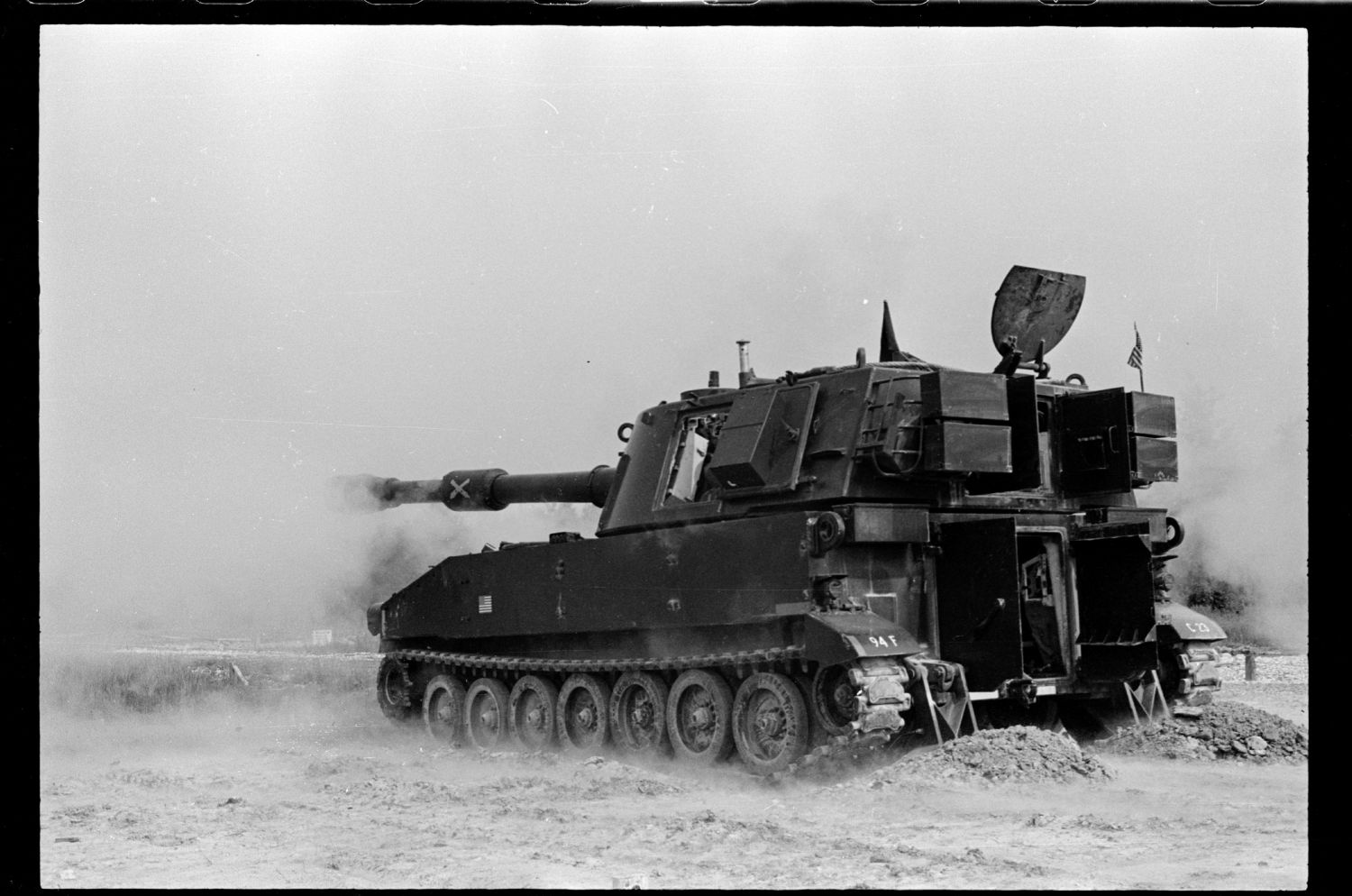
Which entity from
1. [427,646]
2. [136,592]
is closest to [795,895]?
[427,646]

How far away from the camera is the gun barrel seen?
630 inches

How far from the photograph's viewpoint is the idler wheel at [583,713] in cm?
1383

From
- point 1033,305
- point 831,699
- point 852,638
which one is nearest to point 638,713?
point 831,699

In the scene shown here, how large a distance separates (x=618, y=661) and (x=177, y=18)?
7253mm

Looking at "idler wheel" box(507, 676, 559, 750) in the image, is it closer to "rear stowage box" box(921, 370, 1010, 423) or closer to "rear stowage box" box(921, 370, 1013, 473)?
"rear stowage box" box(921, 370, 1013, 473)

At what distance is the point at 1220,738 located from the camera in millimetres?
12516

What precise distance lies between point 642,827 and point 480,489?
26.1 feet

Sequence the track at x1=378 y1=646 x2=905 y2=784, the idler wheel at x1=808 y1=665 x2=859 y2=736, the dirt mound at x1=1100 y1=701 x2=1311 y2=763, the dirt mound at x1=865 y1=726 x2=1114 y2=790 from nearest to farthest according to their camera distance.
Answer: the dirt mound at x1=865 y1=726 x2=1114 y2=790, the idler wheel at x1=808 y1=665 x2=859 y2=736, the track at x1=378 y1=646 x2=905 y2=784, the dirt mound at x1=1100 y1=701 x2=1311 y2=763

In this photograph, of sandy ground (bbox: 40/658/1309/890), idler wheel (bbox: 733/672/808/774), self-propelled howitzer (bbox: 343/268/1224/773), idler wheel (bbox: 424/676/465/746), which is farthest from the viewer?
idler wheel (bbox: 424/676/465/746)

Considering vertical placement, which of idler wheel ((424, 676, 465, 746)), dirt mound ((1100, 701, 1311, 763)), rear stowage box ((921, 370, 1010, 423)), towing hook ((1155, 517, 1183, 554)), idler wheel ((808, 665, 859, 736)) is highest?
rear stowage box ((921, 370, 1010, 423))

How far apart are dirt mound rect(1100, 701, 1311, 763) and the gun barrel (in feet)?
17.7

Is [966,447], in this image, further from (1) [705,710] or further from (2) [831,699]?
(1) [705,710]

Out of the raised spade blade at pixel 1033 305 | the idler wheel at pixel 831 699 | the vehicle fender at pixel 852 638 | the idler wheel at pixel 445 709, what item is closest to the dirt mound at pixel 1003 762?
the idler wheel at pixel 831 699

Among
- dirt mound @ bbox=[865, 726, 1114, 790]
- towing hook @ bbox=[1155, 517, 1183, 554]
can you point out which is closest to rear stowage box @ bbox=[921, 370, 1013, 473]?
dirt mound @ bbox=[865, 726, 1114, 790]
